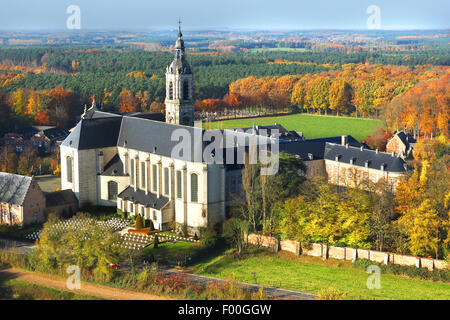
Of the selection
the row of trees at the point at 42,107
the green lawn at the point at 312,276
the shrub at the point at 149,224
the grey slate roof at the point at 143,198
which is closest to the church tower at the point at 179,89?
the grey slate roof at the point at 143,198

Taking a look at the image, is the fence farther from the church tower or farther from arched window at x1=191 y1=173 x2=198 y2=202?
the church tower

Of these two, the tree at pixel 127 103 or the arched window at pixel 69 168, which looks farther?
the tree at pixel 127 103

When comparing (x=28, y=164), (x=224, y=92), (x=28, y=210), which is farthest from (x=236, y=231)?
(x=224, y=92)

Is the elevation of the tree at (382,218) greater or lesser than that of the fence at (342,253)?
greater

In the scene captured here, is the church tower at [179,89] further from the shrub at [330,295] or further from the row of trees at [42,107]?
the row of trees at [42,107]

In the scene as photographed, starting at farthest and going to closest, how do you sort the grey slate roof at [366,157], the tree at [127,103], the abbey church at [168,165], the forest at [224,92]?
the tree at [127,103]
the forest at [224,92]
the grey slate roof at [366,157]
the abbey church at [168,165]

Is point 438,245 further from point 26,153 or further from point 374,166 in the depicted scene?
point 26,153
